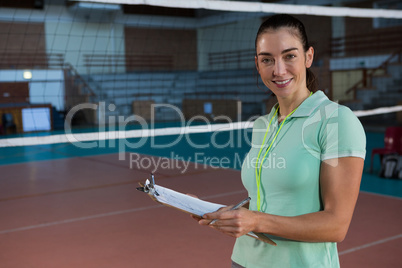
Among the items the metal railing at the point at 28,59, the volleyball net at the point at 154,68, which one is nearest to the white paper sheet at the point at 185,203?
the volleyball net at the point at 154,68

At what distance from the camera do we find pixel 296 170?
3.85ft

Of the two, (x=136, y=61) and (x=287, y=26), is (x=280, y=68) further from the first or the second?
(x=136, y=61)

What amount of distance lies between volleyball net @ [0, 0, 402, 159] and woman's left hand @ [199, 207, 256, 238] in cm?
899

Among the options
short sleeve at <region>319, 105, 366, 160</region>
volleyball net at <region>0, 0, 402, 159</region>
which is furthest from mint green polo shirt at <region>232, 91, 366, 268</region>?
volleyball net at <region>0, 0, 402, 159</region>

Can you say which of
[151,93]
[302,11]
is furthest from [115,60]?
[302,11]

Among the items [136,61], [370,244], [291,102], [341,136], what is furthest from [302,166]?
[136,61]

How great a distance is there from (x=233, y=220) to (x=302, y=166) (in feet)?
0.83

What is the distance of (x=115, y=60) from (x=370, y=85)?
11.7m

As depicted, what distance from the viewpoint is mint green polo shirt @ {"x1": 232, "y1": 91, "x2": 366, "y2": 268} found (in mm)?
1134

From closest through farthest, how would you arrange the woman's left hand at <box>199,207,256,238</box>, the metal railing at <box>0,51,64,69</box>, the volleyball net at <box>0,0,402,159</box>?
1. the woman's left hand at <box>199,207,256,238</box>
2. the volleyball net at <box>0,0,402,159</box>
3. the metal railing at <box>0,51,64,69</box>

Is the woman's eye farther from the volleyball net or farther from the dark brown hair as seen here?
the volleyball net

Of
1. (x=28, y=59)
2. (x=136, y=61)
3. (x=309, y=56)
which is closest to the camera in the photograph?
(x=309, y=56)

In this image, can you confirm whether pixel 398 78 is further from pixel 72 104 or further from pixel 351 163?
pixel 351 163

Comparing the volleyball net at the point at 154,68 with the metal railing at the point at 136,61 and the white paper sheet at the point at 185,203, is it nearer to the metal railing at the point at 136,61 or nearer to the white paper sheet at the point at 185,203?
the metal railing at the point at 136,61
